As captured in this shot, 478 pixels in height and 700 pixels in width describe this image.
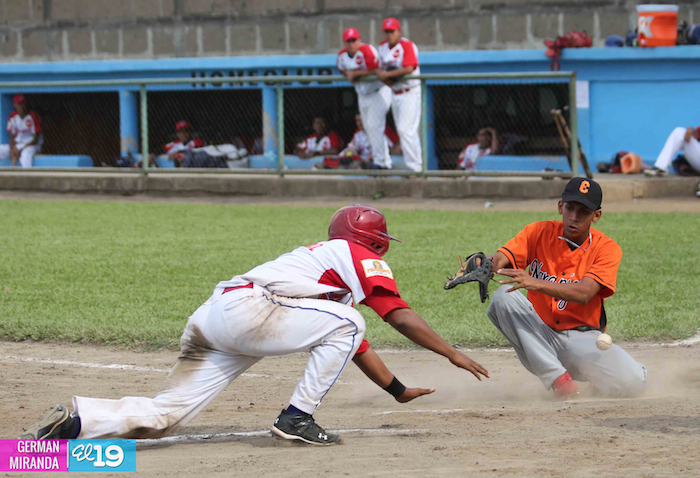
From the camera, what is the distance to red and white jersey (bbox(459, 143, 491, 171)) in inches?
536

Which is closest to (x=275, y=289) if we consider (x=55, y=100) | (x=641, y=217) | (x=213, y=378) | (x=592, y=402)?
(x=213, y=378)

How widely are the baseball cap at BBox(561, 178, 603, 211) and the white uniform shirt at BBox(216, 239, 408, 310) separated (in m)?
1.18

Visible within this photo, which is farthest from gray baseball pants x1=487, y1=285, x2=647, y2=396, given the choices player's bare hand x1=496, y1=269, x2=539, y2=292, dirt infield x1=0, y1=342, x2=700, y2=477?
player's bare hand x1=496, y1=269, x2=539, y2=292

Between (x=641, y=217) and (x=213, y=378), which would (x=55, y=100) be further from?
(x=213, y=378)

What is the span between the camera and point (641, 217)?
1146cm

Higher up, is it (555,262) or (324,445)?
(555,262)

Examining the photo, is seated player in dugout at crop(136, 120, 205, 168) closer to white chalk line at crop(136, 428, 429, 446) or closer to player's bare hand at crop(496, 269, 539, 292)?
white chalk line at crop(136, 428, 429, 446)

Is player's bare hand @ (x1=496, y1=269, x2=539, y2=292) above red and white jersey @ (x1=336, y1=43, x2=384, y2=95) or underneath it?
underneath

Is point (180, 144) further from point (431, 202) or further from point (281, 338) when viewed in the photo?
point (281, 338)

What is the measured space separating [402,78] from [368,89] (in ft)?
2.10

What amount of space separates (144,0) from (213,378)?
16468 mm

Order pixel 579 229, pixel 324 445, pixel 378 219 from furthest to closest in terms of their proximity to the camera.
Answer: pixel 579 229 < pixel 378 219 < pixel 324 445

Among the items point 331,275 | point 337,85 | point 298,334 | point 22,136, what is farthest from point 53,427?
point 22,136

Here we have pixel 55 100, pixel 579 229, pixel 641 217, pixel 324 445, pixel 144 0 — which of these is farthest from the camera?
pixel 55 100
